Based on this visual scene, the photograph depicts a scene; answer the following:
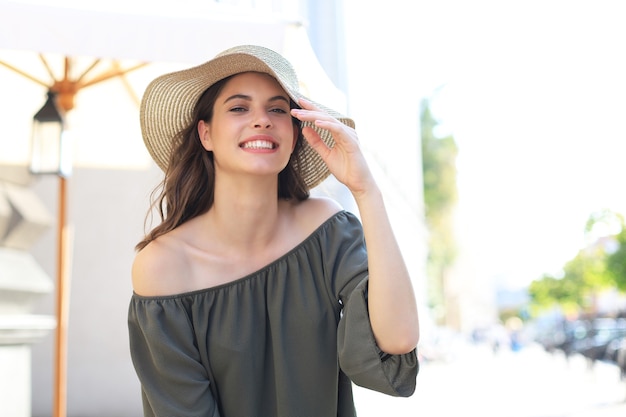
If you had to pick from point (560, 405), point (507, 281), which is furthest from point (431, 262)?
point (507, 281)

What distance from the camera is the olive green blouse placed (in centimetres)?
225

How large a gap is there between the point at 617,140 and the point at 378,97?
3760 cm

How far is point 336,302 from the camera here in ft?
7.89

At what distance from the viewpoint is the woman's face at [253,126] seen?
2.25 m

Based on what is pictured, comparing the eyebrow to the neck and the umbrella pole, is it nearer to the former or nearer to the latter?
the neck

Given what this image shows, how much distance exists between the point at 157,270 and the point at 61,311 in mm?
1881

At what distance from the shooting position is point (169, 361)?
2240 millimetres

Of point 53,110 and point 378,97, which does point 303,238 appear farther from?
point 53,110

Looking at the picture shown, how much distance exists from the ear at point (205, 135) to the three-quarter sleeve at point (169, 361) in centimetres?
50

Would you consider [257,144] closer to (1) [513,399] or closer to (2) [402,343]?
(2) [402,343]

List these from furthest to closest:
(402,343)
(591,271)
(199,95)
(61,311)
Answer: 1. (591,271)
2. (61,311)
3. (199,95)
4. (402,343)

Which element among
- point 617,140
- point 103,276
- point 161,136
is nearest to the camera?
point 161,136

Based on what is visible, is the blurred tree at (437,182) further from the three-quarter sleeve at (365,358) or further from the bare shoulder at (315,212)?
the three-quarter sleeve at (365,358)

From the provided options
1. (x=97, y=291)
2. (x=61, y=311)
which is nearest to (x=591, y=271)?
(x=97, y=291)
